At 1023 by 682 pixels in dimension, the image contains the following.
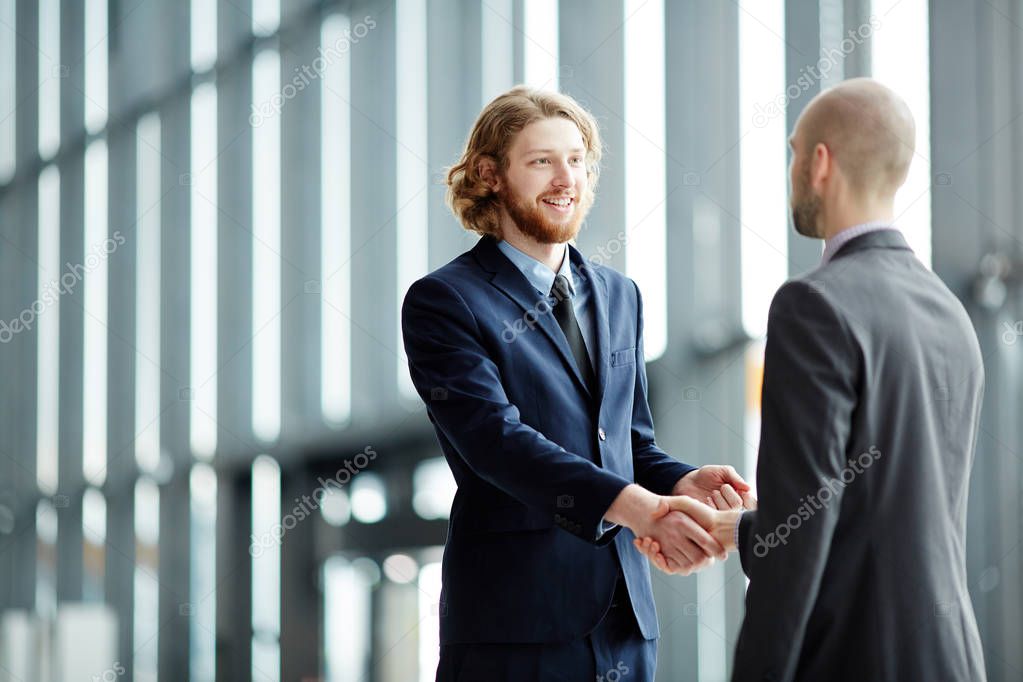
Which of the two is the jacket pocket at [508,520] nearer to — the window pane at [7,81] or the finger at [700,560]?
the finger at [700,560]

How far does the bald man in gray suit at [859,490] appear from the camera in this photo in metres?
1.69

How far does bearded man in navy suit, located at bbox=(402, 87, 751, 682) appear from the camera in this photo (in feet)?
7.13

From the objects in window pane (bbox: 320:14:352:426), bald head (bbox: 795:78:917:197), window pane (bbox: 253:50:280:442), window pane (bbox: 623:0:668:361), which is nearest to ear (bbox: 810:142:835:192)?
bald head (bbox: 795:78:917:197)

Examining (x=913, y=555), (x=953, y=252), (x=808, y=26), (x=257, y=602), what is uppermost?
(x=808, y=26)

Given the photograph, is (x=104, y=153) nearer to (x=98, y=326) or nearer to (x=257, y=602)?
(x=98, y=326)

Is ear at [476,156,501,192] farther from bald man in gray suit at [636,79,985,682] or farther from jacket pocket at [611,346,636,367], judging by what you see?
bald man in gray suit at [636,79,985,682]

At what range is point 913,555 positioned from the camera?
1.74 meters

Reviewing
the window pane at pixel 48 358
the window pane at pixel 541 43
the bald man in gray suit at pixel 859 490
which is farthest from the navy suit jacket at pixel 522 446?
the window pane at pixel 48 358

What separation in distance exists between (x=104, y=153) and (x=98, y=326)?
95 centimetres

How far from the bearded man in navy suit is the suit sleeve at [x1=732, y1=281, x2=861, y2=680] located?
486mm

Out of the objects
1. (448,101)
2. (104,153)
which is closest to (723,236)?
(448,101)

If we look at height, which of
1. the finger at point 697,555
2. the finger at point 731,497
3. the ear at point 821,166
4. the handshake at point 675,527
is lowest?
the finger at point 697,555

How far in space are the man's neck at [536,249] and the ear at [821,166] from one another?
69 cm

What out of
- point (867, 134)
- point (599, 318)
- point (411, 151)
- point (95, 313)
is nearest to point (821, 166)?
point (867, 134)
